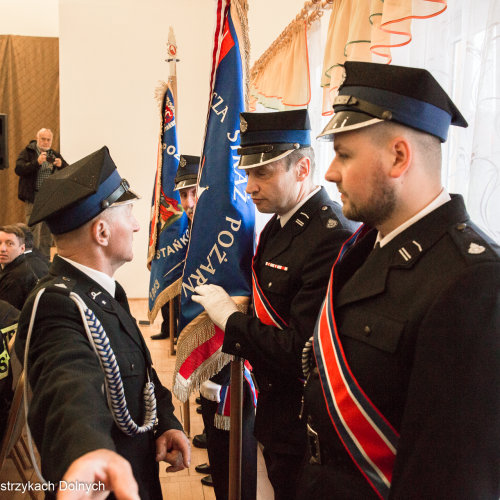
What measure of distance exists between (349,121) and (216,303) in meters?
0.83

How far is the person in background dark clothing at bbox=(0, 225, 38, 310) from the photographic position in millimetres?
3373

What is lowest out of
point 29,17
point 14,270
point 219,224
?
point 14,270

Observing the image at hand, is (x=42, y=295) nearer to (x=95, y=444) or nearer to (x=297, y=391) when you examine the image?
(x=95, y=444)

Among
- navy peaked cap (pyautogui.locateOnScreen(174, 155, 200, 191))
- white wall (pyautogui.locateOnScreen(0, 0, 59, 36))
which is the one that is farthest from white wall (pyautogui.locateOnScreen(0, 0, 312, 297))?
navy peaked cap (pyautogui.locateOnScreen(174, 155, 200, 191))

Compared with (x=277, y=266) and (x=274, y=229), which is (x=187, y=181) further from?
(x=277, y=266)

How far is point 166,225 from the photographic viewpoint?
11.6 ft

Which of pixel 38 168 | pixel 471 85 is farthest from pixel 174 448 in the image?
pixel 38 168

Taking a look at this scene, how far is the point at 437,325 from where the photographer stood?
0.84 m

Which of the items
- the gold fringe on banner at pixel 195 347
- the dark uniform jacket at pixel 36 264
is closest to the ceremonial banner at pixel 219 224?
the gold fringe on banner at pixel 195 347

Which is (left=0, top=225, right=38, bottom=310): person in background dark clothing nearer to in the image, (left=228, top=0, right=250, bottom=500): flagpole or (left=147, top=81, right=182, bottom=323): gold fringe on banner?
(left=147, top=81, right=182, bottom=323): gold fringe on banner

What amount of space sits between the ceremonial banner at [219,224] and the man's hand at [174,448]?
463 millimetres

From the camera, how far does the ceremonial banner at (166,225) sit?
3371mm

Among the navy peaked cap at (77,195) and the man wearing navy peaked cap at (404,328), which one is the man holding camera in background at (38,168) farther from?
the man wearing navy peaked cap at (404,328)

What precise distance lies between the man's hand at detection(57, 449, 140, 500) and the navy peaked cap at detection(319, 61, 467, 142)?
2.40ft
